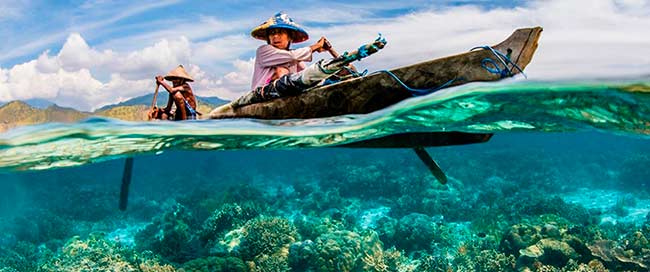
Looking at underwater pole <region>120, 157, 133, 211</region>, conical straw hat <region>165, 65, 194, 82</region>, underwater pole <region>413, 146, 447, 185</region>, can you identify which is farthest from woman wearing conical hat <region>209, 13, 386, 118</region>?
underwater pole <region>120, 157, 133, 211</region>

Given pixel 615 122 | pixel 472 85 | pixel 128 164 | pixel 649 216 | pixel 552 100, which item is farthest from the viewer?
pixel 649 216

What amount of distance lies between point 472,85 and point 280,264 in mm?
8361

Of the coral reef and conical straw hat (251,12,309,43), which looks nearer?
conical straw hat (251,12,309,43)

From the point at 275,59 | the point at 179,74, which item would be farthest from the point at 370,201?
the point at 275,59

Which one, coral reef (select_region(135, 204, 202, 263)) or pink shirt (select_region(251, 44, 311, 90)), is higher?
pink shirt (select_region(251, 44, 311, 90))

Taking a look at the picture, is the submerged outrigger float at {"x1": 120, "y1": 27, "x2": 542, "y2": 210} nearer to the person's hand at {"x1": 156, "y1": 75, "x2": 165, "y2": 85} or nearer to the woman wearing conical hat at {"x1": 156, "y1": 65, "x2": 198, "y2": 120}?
the woman wearing conical hat at {"x1": 156, "y1": 65, "x2": 198, "y2": 120}

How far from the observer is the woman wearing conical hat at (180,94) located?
23.1ft

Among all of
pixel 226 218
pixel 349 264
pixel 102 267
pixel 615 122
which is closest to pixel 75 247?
pixel 102 267

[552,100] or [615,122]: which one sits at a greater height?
[552,100]

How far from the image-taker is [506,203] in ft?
59.7

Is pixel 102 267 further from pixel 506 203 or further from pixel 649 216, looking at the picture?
pixel 649 216

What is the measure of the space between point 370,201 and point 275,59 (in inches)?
611

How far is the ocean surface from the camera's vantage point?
734cm

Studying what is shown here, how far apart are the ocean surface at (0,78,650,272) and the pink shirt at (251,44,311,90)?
0.79m
